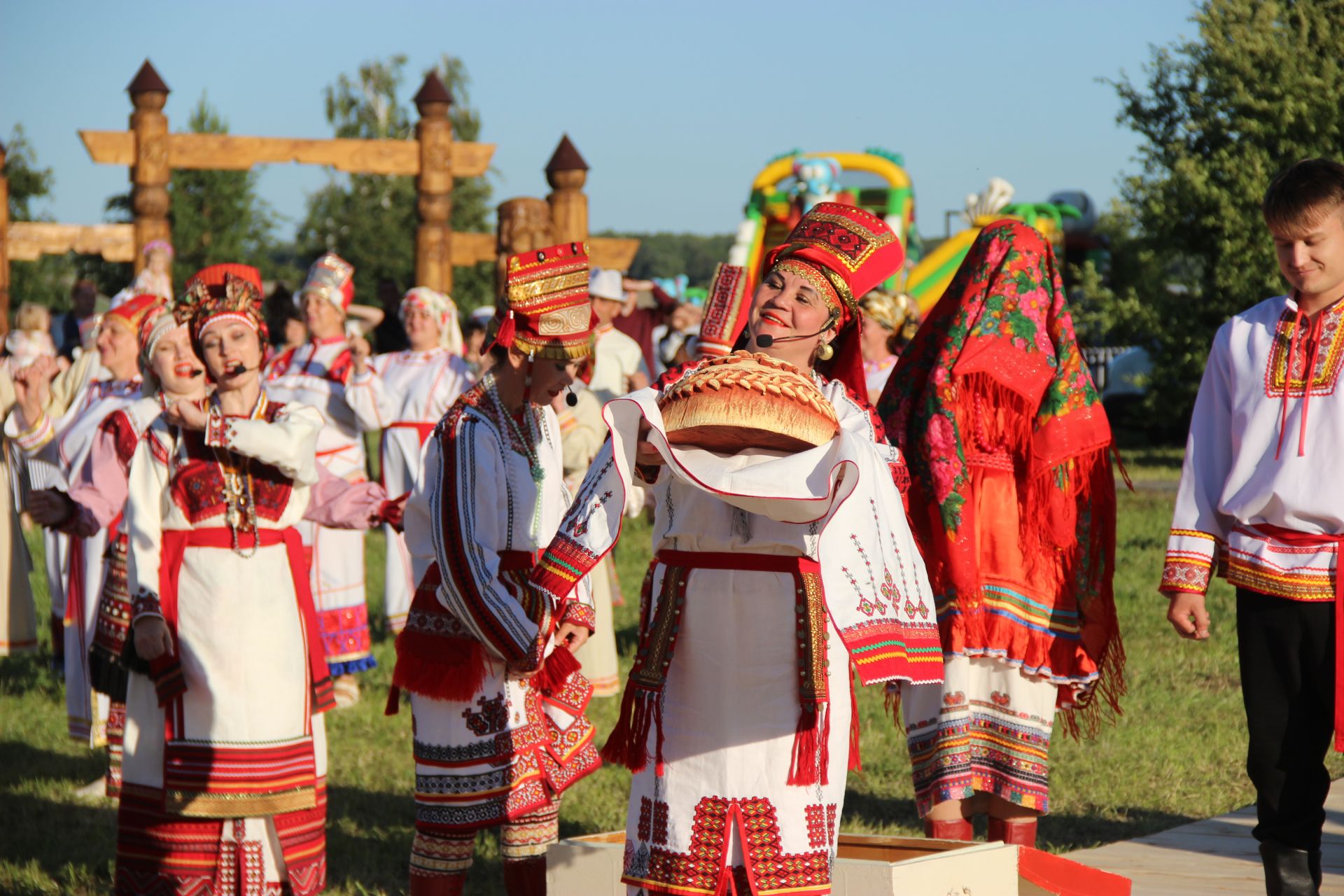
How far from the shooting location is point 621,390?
10602 mm

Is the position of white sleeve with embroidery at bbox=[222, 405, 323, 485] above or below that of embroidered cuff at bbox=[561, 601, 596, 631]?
above

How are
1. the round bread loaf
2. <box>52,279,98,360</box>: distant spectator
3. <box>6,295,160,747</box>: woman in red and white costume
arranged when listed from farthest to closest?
<box>52,279,98,360</box>: distant spectator < <box>6,295,160,747</box>: woman in red and white costume < the round bread loaf

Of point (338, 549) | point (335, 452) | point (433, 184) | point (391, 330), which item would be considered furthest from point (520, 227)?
point (391, 330)

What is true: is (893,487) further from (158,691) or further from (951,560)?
(158,691)

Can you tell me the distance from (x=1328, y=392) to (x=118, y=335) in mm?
5213

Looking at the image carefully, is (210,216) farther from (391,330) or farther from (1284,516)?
(1284,516)

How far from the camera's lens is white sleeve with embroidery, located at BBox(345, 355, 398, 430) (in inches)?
358

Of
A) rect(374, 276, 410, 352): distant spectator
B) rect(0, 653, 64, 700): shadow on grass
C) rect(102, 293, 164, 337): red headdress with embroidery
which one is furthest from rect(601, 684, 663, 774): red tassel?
rect(374, 276, 410, 352): distant spectator

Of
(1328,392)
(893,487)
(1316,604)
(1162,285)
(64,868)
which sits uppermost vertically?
(1162,285)

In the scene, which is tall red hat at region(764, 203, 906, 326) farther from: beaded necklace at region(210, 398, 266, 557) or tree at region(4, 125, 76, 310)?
tree at region(4, 125, 76, 310)

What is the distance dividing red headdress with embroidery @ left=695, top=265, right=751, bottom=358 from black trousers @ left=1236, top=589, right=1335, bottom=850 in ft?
5.20

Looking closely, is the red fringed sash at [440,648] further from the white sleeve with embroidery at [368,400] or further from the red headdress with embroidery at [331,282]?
the red headdress with embroidery at [331,282]

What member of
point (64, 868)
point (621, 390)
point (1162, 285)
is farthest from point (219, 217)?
point (64, 868)

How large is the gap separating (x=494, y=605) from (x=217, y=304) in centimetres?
132
